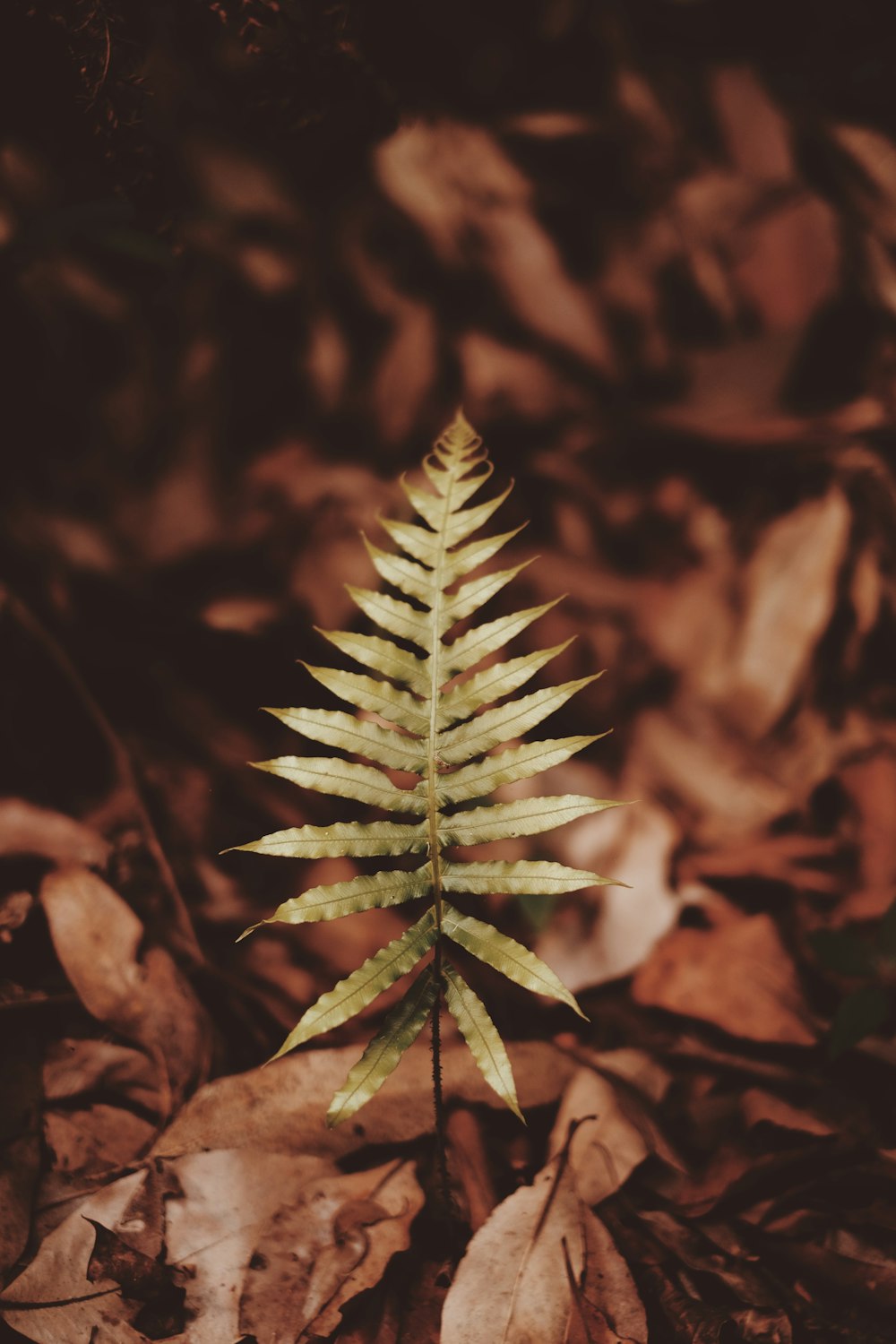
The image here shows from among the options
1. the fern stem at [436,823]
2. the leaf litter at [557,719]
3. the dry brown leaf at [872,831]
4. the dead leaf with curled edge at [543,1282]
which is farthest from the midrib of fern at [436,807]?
the dry brown leaf at [872,831]

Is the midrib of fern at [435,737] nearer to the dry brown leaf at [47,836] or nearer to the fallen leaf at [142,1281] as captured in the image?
the fallen leaf at [142,1281]

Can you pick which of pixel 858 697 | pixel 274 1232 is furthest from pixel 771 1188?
pixel 858 697

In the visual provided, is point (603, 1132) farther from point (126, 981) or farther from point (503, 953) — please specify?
point (126, 981)

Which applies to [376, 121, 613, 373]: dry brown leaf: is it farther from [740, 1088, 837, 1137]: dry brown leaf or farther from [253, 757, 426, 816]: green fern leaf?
[740, 1088, 837, 1137]: dry brown leaf

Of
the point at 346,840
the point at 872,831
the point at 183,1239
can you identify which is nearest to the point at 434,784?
the point at 346,840

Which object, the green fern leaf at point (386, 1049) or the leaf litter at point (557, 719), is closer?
the green fern leaf at point (386, 1049)

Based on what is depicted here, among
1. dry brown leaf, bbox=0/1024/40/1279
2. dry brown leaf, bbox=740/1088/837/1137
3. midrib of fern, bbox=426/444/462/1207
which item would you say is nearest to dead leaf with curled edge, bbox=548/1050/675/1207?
dry brown leaf, bbox=740/1088/837/1137

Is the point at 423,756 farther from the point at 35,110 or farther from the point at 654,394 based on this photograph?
the point at 654,394
